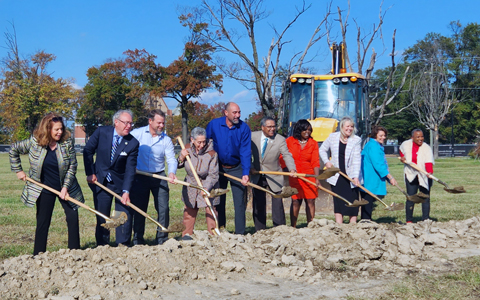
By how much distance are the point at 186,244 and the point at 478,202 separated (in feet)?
32.2

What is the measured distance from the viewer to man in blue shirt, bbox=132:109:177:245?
7445 millimetres

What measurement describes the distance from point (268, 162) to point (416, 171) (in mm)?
2879

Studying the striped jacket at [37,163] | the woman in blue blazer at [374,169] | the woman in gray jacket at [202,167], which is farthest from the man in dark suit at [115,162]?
the woman in blue blazer at [374,169]

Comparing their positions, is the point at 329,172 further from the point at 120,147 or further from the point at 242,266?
the point at 120,147

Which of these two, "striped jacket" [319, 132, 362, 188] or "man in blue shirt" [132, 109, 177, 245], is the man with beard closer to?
"striped jacket" [319, 132, 362, 188]

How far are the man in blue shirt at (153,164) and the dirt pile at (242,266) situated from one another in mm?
1218

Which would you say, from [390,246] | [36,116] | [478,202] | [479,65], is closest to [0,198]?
[390,246]

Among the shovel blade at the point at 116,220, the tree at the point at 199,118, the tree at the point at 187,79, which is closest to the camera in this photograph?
the shovel blade at the point at 116,220

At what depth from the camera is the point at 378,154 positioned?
351 inches

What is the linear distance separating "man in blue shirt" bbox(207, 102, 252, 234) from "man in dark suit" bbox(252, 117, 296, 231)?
48 centimetres

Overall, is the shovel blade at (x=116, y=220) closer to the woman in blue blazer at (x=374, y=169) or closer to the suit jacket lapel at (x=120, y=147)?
the suit jacket lapel at (x=120, y=147)

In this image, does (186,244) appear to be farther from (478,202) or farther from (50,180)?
(478,202)

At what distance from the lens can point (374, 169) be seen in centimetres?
892

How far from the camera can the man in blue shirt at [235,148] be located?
7719mm
